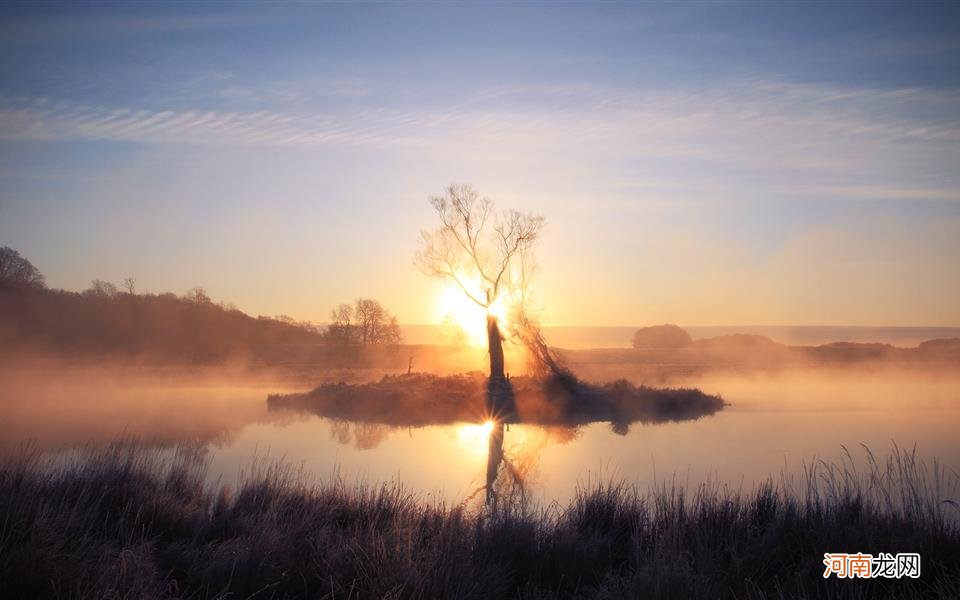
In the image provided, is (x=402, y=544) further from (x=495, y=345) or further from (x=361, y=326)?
(x=361, y=326)

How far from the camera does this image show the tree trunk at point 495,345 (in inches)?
889

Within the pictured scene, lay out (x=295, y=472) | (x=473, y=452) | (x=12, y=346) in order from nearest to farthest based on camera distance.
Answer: (x=295, y=472) < (x=473, y=452) < (x=12, y=346)

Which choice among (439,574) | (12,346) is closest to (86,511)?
(439,574)

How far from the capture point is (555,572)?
6004mm

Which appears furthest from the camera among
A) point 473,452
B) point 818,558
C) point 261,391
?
point 261,391

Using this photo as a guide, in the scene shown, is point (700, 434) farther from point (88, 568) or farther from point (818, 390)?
point (818, 390)

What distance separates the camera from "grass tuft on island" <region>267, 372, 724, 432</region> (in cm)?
2052

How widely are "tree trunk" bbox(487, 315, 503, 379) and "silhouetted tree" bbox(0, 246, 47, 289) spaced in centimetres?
3814

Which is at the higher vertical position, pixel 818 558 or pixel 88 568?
pixel 88 568

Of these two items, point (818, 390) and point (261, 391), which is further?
point (818, 390)

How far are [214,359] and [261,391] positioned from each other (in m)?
22.6

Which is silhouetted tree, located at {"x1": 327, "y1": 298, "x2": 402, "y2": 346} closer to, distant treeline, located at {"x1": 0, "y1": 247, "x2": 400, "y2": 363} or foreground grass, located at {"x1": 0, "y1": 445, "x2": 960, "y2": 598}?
distant treeline, located at {"x1": 0, "y1": 247, "x2": 400, "y2": 363}

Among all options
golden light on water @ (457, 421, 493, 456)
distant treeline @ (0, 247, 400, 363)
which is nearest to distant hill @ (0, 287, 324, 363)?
distant treeline @ (0, 247, 400, 363)

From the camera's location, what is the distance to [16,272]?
4697 centimetres
